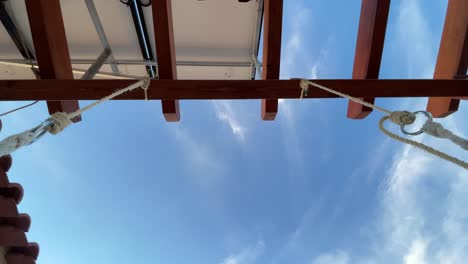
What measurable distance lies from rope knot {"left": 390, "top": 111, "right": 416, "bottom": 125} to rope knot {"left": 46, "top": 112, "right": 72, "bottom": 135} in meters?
1.21

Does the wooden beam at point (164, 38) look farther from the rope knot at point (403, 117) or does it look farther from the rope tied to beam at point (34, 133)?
the rope knot at point (403, 117)

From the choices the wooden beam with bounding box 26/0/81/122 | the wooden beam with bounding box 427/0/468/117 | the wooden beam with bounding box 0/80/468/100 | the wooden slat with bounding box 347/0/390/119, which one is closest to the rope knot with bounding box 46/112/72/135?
the wooden beam with bounding box 0/80/468/100

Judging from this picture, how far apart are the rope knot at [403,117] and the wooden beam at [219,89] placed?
865 mm

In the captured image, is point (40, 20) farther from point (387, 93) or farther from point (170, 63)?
point (387, 93)

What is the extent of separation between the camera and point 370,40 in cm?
219

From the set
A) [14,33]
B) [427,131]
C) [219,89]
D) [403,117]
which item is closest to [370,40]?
[219,89]

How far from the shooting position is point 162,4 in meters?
2.00

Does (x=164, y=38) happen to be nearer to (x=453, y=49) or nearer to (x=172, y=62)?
(x=172, y=62)

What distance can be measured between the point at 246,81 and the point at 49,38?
1262 millimetres

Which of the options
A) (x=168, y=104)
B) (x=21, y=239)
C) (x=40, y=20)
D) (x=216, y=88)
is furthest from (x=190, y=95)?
(x=21, y=239)

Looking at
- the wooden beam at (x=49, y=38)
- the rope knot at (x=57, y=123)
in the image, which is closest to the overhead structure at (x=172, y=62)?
the wooden beam at (x=49, y=38)

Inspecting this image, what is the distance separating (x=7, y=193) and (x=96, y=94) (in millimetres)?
875

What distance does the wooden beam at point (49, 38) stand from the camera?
194 centimetres

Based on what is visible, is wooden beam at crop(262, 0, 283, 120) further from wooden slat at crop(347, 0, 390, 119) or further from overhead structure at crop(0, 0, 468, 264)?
wooden slat at crop(347, 0, 390, 119)
